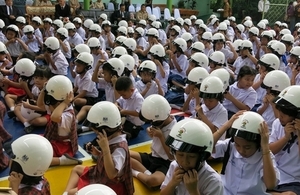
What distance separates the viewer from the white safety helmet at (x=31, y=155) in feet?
7.67

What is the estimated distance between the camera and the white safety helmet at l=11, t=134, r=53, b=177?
2.34 meters

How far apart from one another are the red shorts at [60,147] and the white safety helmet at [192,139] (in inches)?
73.5

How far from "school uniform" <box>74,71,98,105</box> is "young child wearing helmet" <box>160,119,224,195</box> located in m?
3.19

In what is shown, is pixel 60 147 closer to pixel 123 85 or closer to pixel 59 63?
pixel 123 85

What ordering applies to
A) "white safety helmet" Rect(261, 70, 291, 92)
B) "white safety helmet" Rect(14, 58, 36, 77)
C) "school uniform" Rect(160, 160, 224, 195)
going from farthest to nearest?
"white safety helmet" Rect(14, 58, 36, 77)
"white safety helmet" Rect(261, 70, 291, 92)
"school uniform" Rect(160, 160, 224, 195)

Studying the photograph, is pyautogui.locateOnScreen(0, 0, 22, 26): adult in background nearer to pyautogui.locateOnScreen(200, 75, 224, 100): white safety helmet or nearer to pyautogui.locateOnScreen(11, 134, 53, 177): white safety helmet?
pyautogui.locateOnScreen(200, 75, 224, 100): white safety helmet

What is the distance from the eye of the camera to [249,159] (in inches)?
97.2

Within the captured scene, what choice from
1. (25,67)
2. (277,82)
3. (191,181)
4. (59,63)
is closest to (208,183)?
(191,181)

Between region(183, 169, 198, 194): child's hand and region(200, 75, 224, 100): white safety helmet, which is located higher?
region(200, 75, 224, 100): white safety helmet

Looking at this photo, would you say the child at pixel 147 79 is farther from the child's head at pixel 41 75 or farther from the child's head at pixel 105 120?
the child's head at pixel 105 120

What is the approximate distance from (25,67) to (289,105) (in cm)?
369

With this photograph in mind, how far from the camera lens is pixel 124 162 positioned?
9.13 ft

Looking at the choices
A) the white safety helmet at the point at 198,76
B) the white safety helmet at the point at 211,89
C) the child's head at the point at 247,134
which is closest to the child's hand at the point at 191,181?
the child's head at the point at 247,134

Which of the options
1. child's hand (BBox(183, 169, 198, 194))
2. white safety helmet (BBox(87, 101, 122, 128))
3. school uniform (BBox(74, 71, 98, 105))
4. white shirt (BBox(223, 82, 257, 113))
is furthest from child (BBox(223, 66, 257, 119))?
child's hand (BBox(183, 169, 198, 194))
